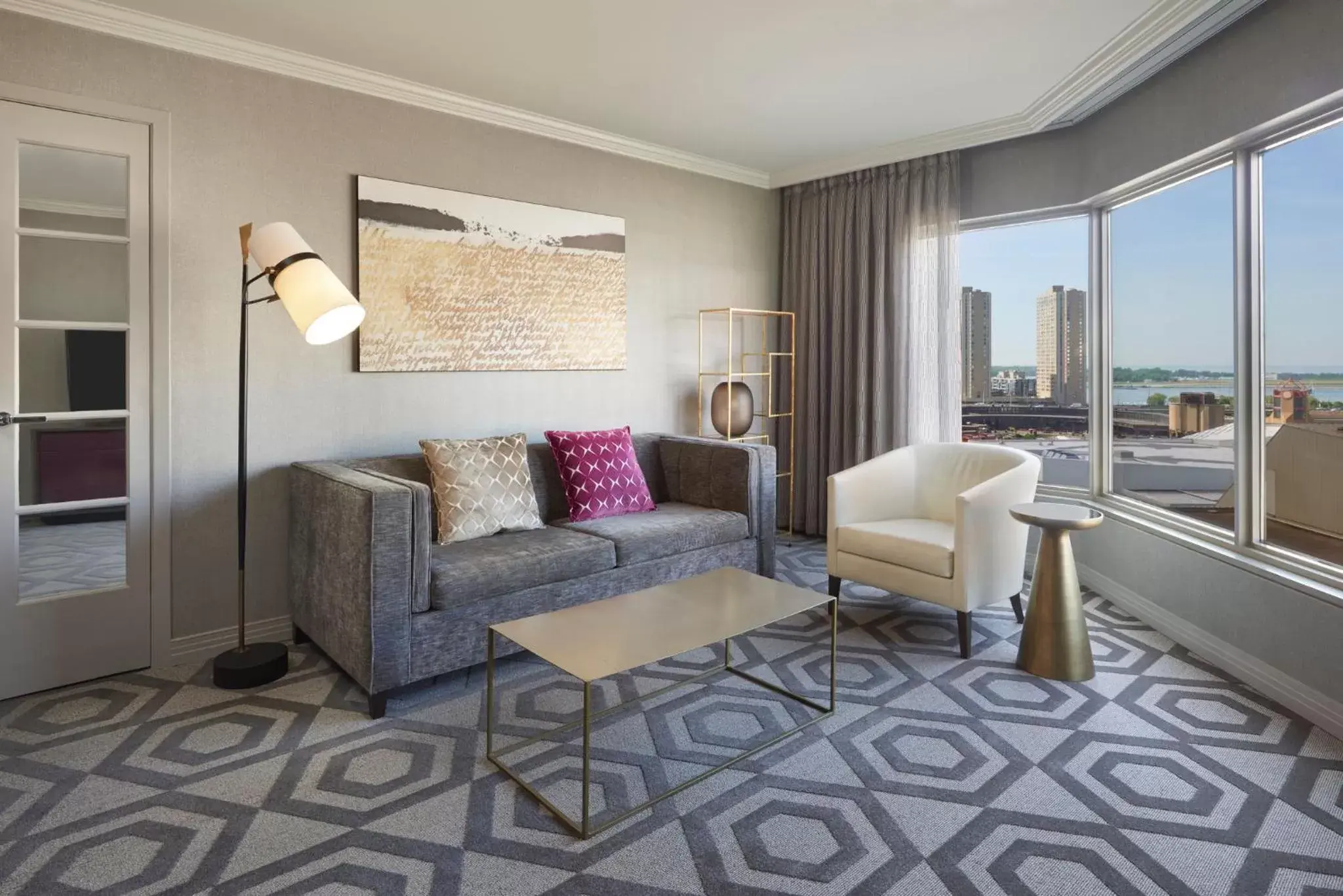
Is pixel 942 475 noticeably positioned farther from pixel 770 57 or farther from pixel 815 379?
pixel 770 57

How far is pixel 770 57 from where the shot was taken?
10.6 feet

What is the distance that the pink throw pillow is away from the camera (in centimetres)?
360

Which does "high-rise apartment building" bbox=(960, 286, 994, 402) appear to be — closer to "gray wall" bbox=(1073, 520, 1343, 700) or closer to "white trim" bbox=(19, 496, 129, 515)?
"gray wall" bbox=(1073, 520, 1343, 700)

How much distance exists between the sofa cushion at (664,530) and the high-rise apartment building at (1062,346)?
6.60ft

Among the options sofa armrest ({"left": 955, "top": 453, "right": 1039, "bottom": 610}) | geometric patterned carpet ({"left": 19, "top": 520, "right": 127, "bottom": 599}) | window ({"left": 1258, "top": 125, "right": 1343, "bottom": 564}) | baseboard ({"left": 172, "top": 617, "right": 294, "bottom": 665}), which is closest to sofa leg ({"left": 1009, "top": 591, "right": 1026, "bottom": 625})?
sofa armrest ({"left": 955, "top": 453, "right": 1039, "bottom": 610})

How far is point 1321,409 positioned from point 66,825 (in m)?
4.01

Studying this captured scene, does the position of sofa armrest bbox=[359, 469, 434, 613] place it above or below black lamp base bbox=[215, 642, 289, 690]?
above

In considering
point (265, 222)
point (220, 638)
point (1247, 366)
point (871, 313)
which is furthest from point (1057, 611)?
point (265, 222)

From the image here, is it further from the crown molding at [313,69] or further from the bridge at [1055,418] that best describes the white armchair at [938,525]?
the crown molding at [313,69]

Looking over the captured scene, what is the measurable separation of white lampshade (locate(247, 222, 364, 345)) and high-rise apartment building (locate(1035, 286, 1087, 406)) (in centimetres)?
363

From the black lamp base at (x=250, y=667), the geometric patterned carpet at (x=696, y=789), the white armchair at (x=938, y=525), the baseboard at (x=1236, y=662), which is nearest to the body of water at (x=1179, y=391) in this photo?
the white armchair at (x=938, y=525)

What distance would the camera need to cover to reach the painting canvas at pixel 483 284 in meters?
3.44

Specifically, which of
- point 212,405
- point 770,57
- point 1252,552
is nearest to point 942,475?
point 1252,552

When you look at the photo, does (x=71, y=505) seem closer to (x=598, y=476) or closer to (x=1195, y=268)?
(x=598, y=476)
